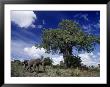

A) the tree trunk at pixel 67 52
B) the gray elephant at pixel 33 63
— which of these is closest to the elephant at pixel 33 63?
the gray elephant at pixel 33 63

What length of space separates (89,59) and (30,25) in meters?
0.36

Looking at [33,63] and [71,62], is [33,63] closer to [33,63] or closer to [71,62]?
[33,63]

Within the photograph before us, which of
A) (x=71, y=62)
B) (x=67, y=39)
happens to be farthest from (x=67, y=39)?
(x=71, y=62)

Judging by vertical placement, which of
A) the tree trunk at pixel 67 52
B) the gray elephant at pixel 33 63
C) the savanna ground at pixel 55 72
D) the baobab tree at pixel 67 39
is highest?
the baobab tree at pixel 67 39

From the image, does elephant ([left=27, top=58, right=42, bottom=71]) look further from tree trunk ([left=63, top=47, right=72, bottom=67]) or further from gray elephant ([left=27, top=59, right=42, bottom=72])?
tree trunk ([left=63, top=47, right=72, bottom=67])

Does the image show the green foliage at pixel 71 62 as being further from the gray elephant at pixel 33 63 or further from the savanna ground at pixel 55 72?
the gray elephant at pixel 33 63

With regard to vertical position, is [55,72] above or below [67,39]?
below

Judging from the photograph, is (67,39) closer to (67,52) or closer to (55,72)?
(67,52)

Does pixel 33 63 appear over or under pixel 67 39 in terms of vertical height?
under

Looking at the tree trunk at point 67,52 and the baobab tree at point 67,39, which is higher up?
the baobab tree at point 67,39

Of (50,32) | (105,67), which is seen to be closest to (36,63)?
(50,32)

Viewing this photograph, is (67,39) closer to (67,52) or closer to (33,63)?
(67,52)

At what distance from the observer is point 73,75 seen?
9.78 feet

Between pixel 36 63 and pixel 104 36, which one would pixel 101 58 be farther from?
pixel 36 63
